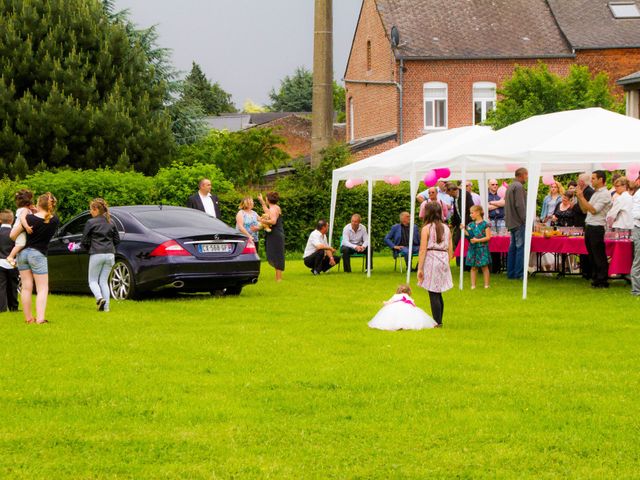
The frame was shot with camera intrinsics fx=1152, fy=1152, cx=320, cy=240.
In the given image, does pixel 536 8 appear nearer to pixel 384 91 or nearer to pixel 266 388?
pixel 384 91

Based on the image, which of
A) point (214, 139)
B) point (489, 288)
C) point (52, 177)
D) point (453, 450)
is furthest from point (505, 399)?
point (214, 139)

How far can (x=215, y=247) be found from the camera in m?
18.5

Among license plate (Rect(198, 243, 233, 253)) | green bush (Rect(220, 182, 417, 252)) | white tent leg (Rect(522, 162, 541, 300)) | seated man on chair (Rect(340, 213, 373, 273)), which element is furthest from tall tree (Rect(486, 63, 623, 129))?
license plate (Rect(198, 243, 233, 253))

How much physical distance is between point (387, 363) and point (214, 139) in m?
50.3

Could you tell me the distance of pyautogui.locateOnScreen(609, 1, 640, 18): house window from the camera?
175ft

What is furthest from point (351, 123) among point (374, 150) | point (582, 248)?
point (582, 248)

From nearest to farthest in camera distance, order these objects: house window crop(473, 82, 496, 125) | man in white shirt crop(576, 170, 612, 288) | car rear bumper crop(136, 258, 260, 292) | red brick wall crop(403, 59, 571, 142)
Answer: car rear bumper crop(136, 258, 260, 292) < man in white shirt crop(576, 170, 612, 288) < red brick wall crop(403, 59, 571, 142) < house window crop(473, 82, 496, 125)

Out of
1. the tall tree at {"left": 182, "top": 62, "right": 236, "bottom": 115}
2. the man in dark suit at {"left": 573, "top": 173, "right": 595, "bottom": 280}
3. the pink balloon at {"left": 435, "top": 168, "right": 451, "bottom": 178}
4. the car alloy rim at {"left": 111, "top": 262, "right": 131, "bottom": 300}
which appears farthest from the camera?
the tall tree at {"left": 182, "top": 62, "right": 236, "bottom": 115}

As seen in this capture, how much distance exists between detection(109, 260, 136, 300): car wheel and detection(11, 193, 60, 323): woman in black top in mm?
3306

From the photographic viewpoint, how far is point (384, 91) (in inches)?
2115

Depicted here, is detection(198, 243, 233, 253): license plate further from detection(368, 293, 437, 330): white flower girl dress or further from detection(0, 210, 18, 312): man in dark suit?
detection(368, 293, 437, 330): white flower girl dress

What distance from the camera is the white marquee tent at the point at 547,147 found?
61.5 feet

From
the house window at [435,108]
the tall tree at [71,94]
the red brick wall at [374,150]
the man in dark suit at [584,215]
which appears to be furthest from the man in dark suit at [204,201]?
the house window at [435,108]

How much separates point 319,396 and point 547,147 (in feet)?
35.3
